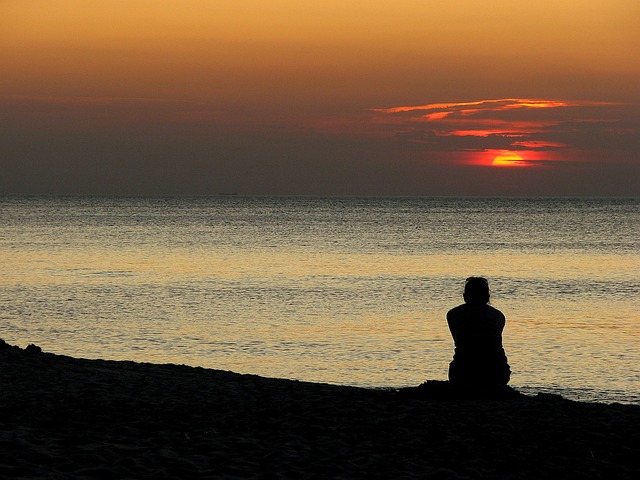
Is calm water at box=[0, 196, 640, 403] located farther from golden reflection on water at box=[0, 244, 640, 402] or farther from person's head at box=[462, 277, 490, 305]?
person's head at box=[462, 277, 490, 305]

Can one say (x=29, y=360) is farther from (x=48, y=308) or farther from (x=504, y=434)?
(x=48, y=308)

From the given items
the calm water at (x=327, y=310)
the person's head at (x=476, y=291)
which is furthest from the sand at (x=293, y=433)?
the calm water at (x=327, y=310)

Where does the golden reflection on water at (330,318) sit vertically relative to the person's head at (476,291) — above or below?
below

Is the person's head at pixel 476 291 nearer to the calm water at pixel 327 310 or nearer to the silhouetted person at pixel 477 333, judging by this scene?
the silhouetted person at pixel 477 333

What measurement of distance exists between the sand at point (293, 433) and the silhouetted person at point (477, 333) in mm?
439

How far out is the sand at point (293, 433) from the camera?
8273 mm

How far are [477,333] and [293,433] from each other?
2853 millimetres

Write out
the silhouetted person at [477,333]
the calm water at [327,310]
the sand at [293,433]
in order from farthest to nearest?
1. the calm water at [327,310]
2. the silhouetted person at [477,333]
3. the sand at [293,433]

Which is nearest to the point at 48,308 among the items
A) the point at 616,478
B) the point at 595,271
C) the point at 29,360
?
the point at 29,360

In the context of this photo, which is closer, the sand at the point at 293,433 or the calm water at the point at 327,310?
the sand at the point at 293,433

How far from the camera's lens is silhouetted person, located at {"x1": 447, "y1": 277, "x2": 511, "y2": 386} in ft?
37.6

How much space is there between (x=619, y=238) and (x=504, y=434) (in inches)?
3440

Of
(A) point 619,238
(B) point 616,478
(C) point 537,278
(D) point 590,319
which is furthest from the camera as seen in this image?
(A) point 619,238

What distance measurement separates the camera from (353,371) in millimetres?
21500
